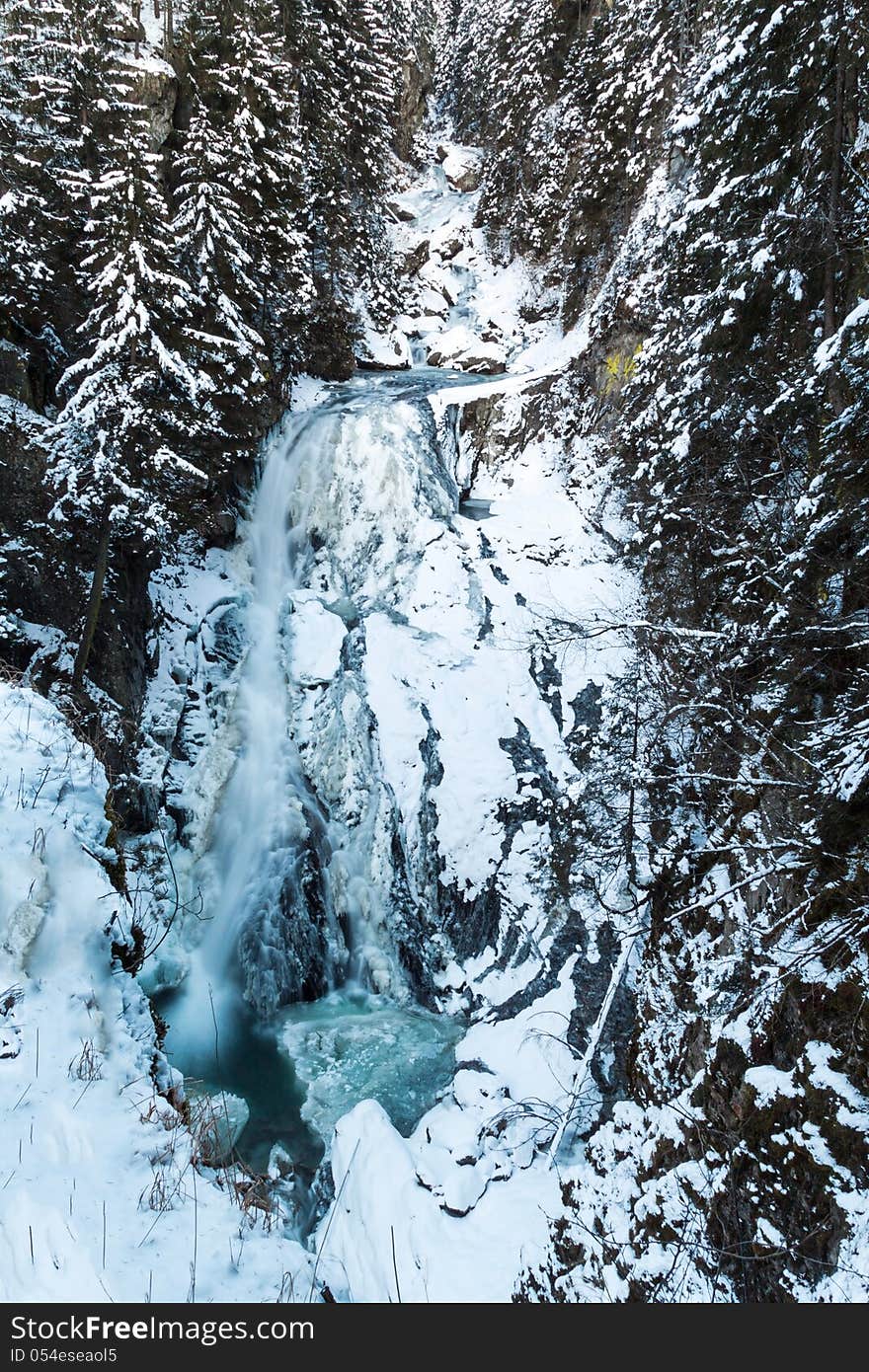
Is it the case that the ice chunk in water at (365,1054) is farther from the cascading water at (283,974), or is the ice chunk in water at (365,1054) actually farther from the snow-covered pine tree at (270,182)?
the snow-covered pine tree at (270,182)

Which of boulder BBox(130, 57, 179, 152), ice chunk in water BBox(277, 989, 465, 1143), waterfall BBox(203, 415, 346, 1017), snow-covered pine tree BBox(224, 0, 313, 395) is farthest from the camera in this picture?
boulder BBox(130, 57, 179, 152)

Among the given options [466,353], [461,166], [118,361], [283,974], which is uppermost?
[461,166]

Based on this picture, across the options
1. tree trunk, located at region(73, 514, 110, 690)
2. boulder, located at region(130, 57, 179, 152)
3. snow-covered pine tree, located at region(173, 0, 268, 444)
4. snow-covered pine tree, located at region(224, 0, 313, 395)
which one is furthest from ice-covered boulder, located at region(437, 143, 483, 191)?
tree trunk, located at region(73, 514, 110, 690)

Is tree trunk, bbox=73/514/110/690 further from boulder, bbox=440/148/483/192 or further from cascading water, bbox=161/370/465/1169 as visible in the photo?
boulder, bbox=440/148/483/192

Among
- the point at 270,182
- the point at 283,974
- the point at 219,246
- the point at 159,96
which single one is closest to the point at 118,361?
the point at 219,246

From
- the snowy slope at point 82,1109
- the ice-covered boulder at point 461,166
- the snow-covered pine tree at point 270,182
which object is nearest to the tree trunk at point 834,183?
the snowy slope at point 82,1109

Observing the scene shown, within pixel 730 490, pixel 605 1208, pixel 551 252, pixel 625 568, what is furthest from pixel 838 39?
pixel 551 252

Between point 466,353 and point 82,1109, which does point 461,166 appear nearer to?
point 466,353

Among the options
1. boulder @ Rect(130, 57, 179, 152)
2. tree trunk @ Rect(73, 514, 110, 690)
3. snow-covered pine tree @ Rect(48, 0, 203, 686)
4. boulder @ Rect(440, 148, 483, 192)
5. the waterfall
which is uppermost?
boulder @ Rect(440, 148, 483, 192)
